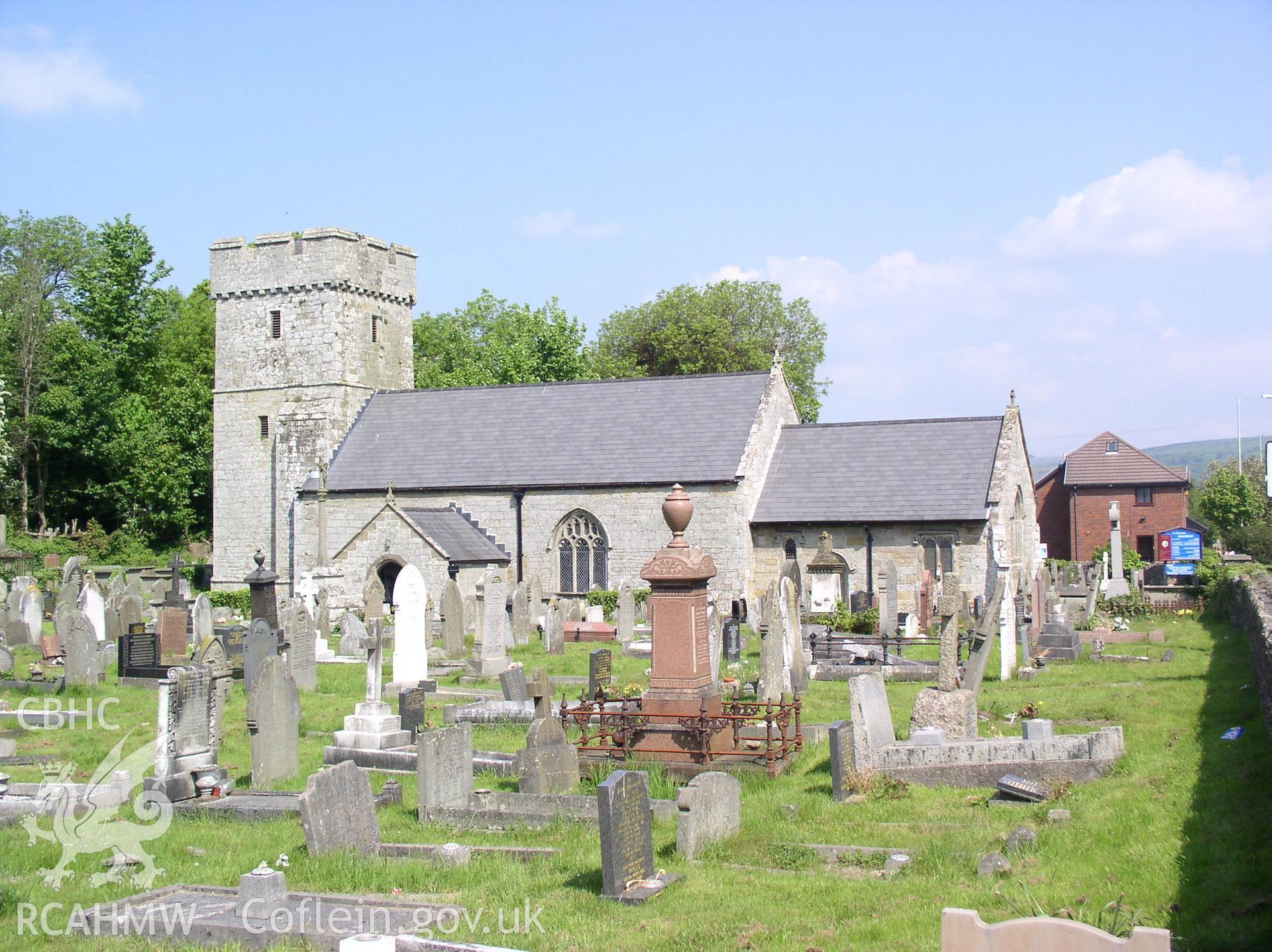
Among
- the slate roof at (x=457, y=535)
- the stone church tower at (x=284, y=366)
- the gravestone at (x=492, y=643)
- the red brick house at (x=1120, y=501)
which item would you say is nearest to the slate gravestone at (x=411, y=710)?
the gravestone at (x=492, y=643)

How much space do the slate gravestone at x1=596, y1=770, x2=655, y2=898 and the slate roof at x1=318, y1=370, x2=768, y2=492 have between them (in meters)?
22.6

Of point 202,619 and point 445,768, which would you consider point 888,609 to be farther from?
point 445,768

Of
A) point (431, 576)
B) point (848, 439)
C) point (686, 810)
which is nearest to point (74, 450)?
point (431, 576)

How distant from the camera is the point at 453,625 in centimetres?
2364

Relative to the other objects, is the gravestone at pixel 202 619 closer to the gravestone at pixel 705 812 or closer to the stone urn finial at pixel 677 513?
the stone urn finial at pixel 677 513

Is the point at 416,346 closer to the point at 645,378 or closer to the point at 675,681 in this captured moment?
the point at 645,378

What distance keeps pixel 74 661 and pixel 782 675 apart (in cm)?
1084

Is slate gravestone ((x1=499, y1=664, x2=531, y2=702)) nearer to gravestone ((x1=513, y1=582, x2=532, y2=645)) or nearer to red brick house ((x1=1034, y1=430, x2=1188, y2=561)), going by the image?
gravestone ((x1=513, y1=582, x2=532, y2=645))

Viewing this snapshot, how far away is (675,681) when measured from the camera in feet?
43.1

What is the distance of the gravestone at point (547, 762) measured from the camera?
37.5 feet

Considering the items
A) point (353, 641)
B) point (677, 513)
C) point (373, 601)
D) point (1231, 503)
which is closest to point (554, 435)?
point (373, 601)

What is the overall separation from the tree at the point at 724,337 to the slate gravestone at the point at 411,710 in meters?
41.3

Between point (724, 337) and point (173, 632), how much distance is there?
36926mm

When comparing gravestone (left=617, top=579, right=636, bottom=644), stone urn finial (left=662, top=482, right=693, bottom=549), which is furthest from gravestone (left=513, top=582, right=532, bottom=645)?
stone urn finial (left=662, top=482, right=693, bottom=549)
